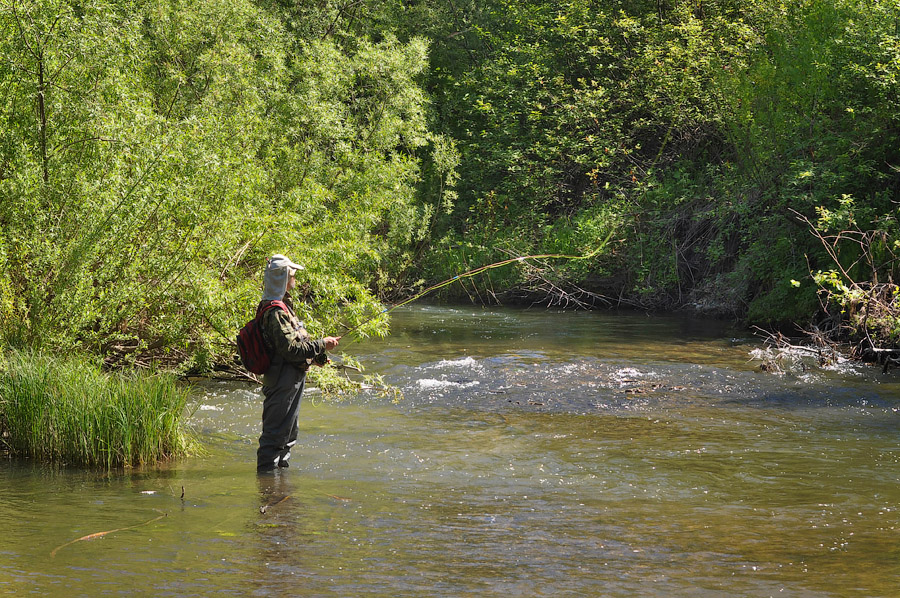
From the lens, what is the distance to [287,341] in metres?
7.20

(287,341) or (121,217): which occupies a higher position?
(121,217)

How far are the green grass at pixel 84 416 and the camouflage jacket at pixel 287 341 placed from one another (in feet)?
4.10

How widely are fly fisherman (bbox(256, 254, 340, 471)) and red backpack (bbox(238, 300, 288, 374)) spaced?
0.04 m

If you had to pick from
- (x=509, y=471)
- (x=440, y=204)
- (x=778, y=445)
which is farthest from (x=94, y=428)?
(x=440, y=204)

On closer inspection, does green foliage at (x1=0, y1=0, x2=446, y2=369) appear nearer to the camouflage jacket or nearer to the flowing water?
the flowing water

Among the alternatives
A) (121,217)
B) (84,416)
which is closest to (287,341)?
(84,416)

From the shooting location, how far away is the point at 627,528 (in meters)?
6.14

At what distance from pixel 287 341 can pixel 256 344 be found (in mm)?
307

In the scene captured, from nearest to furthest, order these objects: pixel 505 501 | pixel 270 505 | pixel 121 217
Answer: pixel 270 505
pixel 505 501
pixel 121 217

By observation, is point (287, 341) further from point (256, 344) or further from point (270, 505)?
point (270, 505)

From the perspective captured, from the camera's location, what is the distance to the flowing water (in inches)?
198

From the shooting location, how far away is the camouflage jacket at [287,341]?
284 inches

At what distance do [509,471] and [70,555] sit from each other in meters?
3.75

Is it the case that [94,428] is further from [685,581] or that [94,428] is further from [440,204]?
[440,204]
